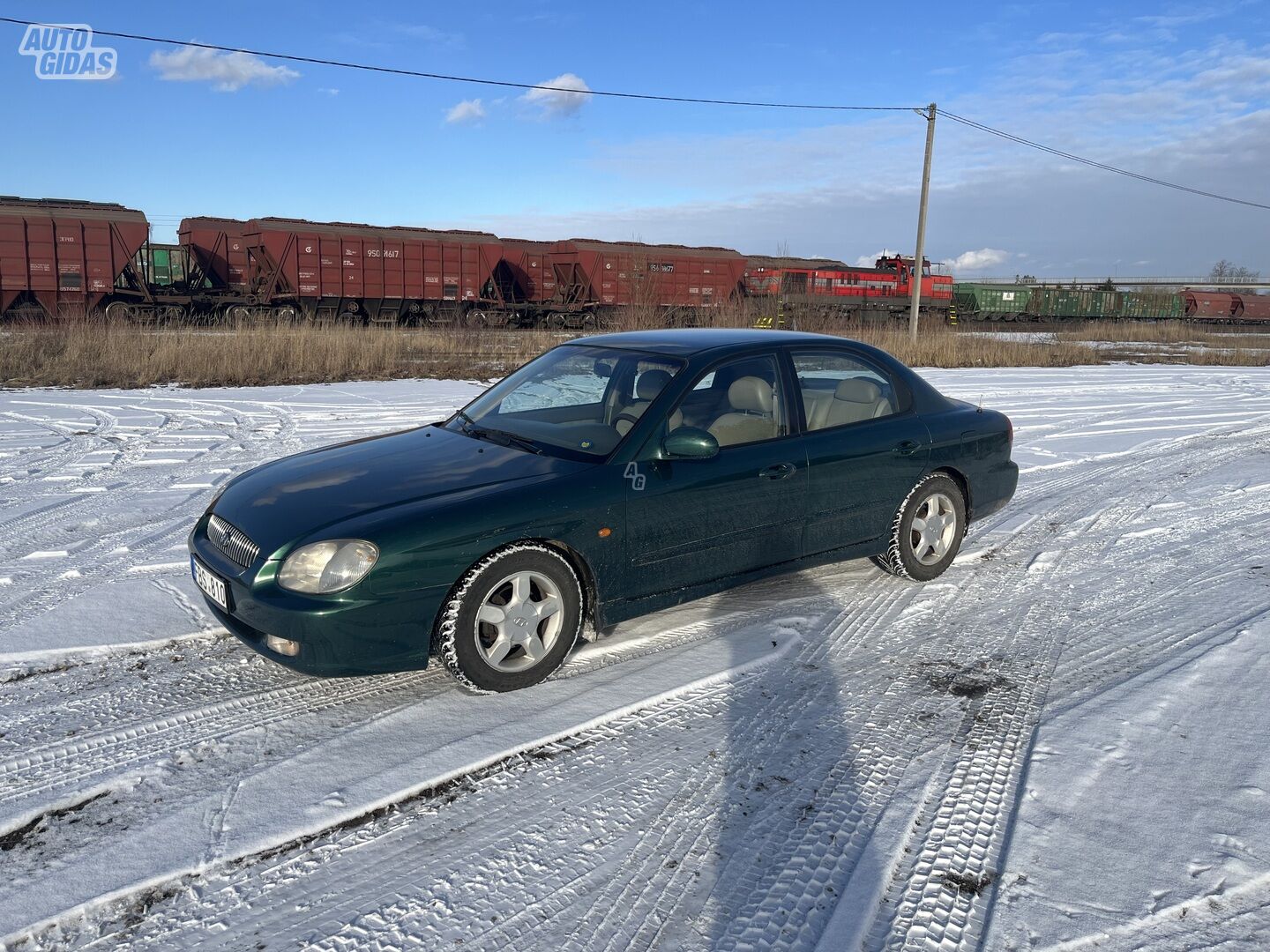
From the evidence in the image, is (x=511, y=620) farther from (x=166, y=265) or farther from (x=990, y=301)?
(x=990, y=301)

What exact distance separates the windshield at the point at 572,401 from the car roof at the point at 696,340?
0.07 m

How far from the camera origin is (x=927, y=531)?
524cm

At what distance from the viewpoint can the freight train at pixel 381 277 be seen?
23453 mm

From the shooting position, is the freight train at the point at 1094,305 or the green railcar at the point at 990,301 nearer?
the green railcar at the point at 990,301

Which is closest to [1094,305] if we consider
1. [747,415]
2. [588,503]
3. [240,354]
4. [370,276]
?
[370,276]

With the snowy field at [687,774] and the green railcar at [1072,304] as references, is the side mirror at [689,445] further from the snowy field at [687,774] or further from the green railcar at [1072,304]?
the green railcar at [1072,304]

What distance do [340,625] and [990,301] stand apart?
48.2 m

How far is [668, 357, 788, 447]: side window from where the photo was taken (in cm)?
429

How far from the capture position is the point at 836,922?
238cm

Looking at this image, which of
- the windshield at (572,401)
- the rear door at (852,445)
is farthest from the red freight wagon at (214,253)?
the rear door at (852,445)

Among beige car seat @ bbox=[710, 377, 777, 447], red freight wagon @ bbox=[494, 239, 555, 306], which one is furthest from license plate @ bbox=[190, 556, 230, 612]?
red freight wagon @ bbox=[494, 239, 555, 306]

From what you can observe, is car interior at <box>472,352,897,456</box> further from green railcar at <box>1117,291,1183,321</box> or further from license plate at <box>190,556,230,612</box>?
green railcar at <box>1117,291,1183,321</box>

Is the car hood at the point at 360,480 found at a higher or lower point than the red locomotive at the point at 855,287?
lower

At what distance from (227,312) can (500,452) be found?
25.3m
